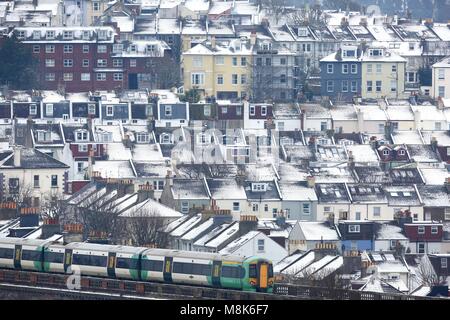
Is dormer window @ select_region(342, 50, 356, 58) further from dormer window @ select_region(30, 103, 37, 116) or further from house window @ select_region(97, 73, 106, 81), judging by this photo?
dormer window @ select_region(30, 103, 37, 116)

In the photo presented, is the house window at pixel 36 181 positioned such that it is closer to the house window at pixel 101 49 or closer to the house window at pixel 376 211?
the house window at pixel 376 211

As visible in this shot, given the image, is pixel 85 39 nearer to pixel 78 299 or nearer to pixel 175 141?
pixel 175 141

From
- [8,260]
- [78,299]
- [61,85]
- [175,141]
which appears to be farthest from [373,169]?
[78,299]

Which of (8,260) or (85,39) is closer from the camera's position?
(8,260)

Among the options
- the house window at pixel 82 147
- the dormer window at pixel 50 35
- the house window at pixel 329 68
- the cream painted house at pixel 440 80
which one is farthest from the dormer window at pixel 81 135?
the cream painted house at pixel 440 80

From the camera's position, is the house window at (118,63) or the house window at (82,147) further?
the house window at (118,63)

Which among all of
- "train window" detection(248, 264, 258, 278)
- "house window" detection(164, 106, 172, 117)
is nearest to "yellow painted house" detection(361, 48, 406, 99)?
"house window" detection(164, 106, 172, 117)
